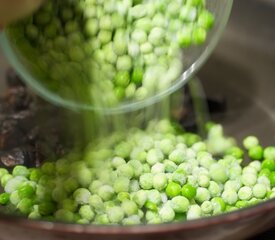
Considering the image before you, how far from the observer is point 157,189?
3.73 feet

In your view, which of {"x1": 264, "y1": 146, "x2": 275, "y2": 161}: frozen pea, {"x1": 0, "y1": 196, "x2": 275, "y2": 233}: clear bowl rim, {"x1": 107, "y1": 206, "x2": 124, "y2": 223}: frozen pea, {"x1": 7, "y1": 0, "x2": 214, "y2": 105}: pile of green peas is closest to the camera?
{"x1": 0, "y1": 196, "x2": 275, "y2": 233}: clear bowl rim

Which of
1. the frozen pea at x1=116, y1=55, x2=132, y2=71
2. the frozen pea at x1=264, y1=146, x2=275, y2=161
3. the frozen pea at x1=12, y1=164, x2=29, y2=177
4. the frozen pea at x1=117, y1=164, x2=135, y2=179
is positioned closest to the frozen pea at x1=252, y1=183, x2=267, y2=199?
the frozen pea at x1=264, y1=146, x2=275, y2=161

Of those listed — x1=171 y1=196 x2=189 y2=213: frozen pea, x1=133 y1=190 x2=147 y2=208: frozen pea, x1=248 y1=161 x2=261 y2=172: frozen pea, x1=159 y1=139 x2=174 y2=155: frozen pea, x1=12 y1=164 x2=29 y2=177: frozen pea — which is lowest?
x1=171 y1=196 x2=189 y2=213: frozen pea

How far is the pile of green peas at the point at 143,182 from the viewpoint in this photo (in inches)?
42.8

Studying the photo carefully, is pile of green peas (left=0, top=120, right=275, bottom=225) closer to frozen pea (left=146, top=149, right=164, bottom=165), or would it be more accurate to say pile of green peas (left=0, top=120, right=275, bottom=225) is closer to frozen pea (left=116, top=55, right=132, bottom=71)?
frozen pea (left=146, top=149, right=164, bottom=165)

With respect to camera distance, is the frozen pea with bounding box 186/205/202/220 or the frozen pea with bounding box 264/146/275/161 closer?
the frozen pea with bounding box 186/205/202/220

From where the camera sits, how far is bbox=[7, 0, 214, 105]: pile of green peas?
3.74ft

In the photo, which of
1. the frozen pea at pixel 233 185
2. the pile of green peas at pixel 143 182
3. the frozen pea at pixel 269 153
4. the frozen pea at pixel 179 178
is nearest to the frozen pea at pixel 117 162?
the pile of green peas at pixel 143 182

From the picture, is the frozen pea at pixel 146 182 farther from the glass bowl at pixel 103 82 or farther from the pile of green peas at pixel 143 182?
the glass bowl at pixel 103 82

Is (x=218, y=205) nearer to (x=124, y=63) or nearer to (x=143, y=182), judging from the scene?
(x=143, y=182)

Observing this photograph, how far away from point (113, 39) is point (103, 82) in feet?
0.29

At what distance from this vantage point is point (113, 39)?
3.79 ft

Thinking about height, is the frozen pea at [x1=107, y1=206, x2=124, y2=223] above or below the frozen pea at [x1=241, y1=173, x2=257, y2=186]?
below

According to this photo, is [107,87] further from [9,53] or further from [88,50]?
[9,53]
